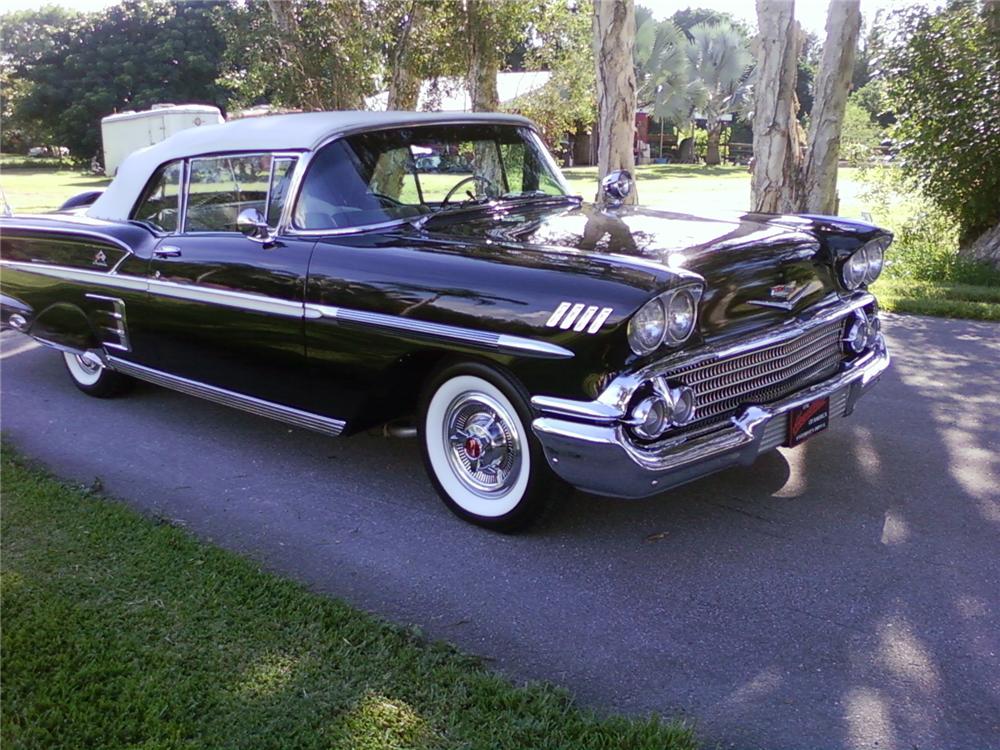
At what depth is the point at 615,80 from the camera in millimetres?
8500

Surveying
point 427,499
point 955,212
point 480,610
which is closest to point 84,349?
point 427,499

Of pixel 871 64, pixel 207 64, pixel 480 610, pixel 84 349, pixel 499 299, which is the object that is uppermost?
pixel 207 64

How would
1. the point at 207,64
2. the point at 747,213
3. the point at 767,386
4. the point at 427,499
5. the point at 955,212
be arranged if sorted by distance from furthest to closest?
1. the point at 207,64
2. the point at 955,212
3. the point at 747,213
4. the point at 427,499
5. the point at 767,386

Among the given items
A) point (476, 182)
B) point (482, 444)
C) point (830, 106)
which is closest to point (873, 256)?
point (476, 182)

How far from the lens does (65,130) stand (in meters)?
38.9

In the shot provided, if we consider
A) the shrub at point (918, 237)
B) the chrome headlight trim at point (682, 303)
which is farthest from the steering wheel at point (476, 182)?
the shrub at point (918, 237)

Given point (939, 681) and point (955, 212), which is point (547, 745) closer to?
point (939, 681)

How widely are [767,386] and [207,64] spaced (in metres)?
39.2

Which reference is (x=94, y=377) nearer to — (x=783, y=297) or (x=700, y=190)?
(x=783, y=297)

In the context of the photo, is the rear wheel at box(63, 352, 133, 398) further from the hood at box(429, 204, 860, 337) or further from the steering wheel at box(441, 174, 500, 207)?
the hood at box(429, 204, 860, 337)

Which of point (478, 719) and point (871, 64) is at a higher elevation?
point (871, 64)

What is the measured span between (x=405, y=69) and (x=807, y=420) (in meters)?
10.5

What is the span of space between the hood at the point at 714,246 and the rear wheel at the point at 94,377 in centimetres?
268

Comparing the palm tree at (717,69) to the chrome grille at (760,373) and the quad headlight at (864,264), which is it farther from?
the chrome grille at (760,373)
